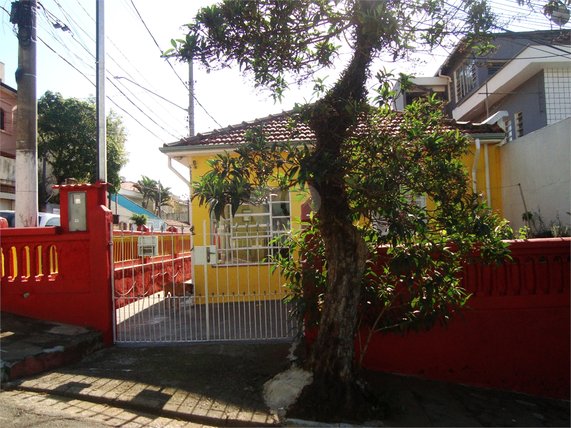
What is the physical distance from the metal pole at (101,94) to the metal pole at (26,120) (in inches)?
39.8

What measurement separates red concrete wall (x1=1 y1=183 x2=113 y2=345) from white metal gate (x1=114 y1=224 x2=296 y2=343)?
334mm

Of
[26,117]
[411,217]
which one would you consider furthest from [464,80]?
[411,217]

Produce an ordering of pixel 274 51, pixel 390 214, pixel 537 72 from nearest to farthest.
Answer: pixel 390 214 → pixel 274 51 → pixel 537 72

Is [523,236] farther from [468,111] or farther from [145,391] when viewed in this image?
[468,111]

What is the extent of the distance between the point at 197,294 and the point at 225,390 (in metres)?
4.37

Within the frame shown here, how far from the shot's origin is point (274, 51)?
473 cm

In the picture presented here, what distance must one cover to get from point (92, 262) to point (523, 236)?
5.45 meters

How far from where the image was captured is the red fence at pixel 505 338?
5.28 meters

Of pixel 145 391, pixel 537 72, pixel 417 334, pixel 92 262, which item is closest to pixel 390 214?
pixel 417 334

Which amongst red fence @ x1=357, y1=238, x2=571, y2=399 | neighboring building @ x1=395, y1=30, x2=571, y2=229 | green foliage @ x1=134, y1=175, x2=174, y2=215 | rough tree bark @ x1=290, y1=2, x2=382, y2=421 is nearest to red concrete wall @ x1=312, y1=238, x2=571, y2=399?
red fence @ x1=357, y1=238, x2=571, y2=399

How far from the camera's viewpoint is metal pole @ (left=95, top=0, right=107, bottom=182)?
789 centimetres

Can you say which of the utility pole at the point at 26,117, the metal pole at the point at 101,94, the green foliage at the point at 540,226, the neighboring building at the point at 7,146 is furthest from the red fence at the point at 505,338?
the neighboring building at the point at 7,146

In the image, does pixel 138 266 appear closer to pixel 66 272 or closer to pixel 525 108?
pixel 66 272

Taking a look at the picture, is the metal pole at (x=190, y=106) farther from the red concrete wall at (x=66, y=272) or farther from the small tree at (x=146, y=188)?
the small tree at (x=146, y=188)
